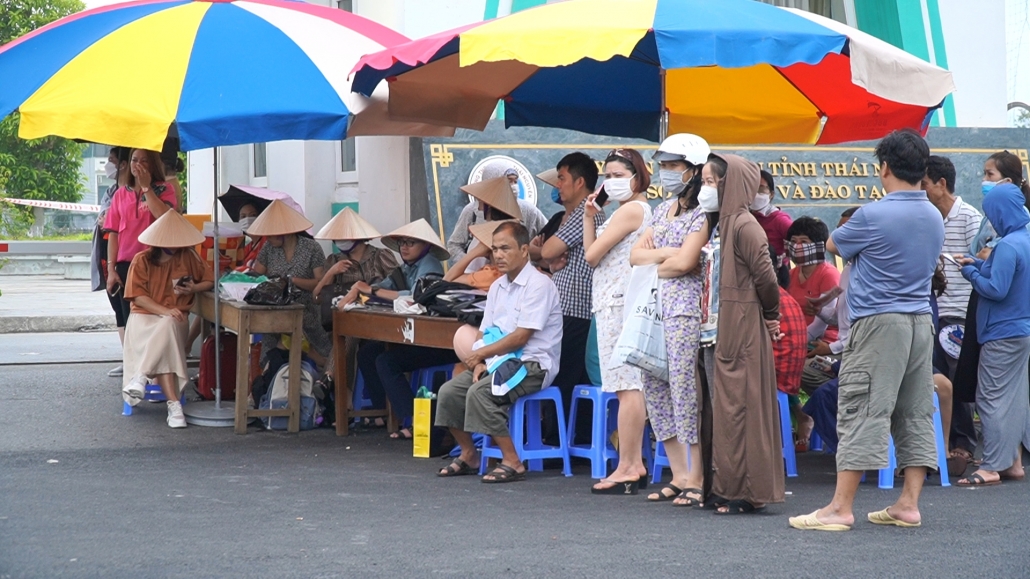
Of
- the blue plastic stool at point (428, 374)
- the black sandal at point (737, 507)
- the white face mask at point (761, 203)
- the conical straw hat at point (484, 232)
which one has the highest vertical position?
the white face mask at point (761, 203)

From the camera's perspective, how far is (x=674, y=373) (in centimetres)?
610

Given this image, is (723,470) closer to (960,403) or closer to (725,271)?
(725,271)

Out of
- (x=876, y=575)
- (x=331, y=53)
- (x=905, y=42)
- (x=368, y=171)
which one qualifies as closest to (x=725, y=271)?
(x=876, y=575)

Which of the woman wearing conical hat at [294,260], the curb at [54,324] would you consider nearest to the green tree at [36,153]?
the curb at [54,324]

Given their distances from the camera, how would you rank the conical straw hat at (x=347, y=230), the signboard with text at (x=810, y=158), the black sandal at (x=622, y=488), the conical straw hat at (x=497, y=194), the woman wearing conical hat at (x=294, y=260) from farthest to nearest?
the signboard with text at (x=810, y=158), the woman wearing conical hat at (x=294, y=260), the conical straw hat at (x=347, y=230), the conical straw hat at (x=497, y=194), the black sandal at (x=622, y=488)

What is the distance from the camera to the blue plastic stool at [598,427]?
22.3ft

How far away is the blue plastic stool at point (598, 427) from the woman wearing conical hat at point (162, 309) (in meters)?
3.09

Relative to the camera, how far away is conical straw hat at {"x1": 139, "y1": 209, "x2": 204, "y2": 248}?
8.55 m

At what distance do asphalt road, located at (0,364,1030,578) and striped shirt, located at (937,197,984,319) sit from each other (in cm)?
111

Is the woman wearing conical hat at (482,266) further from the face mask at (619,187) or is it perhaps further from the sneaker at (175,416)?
the sneaker at (175,416)

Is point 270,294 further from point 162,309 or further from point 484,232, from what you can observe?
point 484,232

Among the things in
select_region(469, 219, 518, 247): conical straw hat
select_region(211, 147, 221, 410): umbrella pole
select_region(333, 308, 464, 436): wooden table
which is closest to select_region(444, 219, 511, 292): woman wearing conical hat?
select_region(469, 219, 518, 247): conical straw hat

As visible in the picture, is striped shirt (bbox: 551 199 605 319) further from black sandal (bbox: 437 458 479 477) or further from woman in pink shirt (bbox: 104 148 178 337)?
woman in pink shirt (bbox: 104 148 178 337)

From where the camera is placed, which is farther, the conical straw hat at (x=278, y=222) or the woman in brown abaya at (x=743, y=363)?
the conical straw hat at (x=278, y=222)
